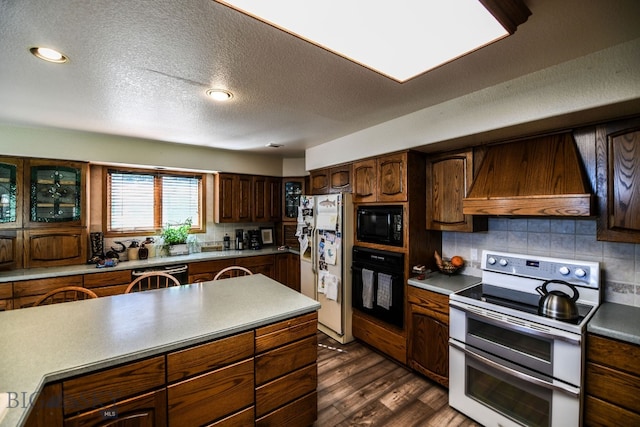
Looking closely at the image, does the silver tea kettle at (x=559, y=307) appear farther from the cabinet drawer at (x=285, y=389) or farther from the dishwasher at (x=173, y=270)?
the dishwasher at (x=173, y=270)

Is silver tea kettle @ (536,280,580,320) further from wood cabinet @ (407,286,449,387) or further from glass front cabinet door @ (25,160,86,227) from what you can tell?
glass front cabinet door @ (25,160,86,227)

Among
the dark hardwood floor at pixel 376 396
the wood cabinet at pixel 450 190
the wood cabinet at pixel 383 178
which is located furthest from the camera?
the wood cabinet at pixel 383 178

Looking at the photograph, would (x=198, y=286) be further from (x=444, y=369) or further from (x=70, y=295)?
(x=444, y=369)

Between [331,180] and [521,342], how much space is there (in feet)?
7.80

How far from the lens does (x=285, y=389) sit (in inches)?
65.9

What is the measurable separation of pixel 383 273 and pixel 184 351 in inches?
74.9

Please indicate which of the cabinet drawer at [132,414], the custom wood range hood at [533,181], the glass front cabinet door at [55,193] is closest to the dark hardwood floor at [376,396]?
the cabinet drawer at [132,414]

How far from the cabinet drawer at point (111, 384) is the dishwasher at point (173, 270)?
2263 millimetres

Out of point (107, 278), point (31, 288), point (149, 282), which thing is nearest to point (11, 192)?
point (31, 288)

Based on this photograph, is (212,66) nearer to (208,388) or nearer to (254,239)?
(208,388)

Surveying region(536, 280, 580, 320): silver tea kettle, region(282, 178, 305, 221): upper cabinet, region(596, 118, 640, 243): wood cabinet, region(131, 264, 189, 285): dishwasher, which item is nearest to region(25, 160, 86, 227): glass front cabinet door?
region(131, 264, 189, 285): dishwasher

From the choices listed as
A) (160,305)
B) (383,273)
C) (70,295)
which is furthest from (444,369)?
(70,295)

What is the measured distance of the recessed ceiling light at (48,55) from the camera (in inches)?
56.0

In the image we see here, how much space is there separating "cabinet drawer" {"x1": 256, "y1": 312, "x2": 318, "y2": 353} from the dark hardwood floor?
736 mm
